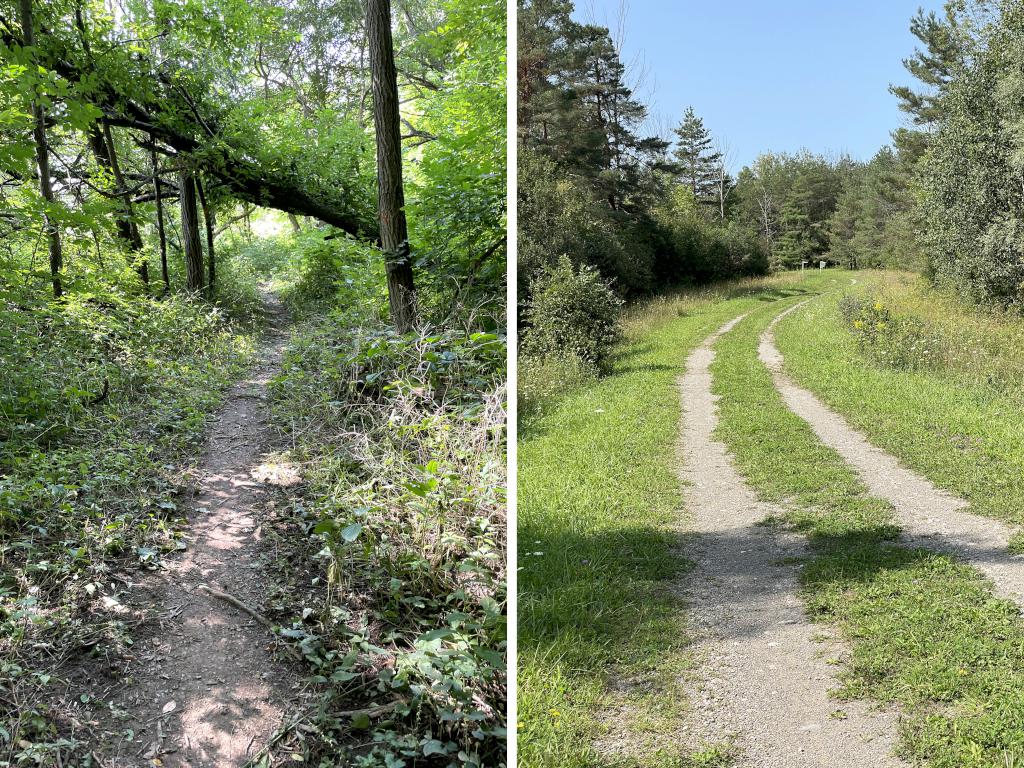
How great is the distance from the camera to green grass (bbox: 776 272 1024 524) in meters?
3.59

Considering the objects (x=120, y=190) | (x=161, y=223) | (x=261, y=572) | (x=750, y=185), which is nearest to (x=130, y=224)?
(x=161, y=223)

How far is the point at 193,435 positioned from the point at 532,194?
9.02ft

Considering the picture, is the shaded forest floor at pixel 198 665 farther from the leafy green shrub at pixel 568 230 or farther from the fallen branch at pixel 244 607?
the leafy green shrub at pixel 568 230

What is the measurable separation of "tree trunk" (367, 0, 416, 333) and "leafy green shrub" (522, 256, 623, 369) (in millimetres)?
1403

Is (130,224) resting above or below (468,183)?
above

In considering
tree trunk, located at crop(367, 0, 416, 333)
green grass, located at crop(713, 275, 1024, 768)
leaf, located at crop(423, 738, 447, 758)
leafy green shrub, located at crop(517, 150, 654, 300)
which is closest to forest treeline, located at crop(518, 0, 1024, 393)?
leafy green shrub, located at crop(517, 150, 654, 300)

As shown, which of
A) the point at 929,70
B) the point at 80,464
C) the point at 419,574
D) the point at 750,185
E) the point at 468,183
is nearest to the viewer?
the point at 419,574

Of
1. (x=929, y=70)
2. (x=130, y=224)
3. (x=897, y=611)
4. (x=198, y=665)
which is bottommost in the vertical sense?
(x=198, y=665)

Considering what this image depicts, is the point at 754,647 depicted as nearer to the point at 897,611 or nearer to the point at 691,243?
the point at 897,611

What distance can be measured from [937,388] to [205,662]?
13.5 feet

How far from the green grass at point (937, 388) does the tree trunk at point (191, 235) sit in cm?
698

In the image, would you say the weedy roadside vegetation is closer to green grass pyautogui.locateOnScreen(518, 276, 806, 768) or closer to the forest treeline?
green grass pyautogui.locateOnScreen(518, 276, 806, 768)

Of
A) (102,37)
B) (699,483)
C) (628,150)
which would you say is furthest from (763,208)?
(102,37)

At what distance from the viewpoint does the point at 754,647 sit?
227cm
